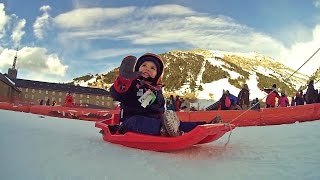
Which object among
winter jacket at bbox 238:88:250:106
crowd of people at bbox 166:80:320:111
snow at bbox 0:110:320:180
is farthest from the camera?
winter jacket at bbox 238:88:250:106

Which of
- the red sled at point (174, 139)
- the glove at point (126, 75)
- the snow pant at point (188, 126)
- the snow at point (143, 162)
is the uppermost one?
the glove at point (126, 75)

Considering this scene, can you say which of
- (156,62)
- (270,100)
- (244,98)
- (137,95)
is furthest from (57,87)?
(137,95)

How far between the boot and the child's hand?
105 cm

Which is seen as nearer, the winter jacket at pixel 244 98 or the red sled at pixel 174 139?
the red sled at pixel 174 139

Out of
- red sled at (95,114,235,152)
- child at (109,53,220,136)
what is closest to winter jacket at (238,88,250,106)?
child at (109,53,220,136)

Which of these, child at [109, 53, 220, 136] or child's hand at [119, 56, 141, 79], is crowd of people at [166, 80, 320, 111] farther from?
child's hand at [119, 56, 141, 79]

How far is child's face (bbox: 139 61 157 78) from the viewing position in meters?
5.63

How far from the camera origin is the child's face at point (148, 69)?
5.63m

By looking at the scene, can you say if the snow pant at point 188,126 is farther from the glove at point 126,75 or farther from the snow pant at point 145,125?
the glove at point 126,75

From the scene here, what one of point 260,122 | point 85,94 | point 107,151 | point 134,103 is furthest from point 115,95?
point 85,94

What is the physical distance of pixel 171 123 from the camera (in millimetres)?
4535

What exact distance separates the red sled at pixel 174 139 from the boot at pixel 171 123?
0.28 ft

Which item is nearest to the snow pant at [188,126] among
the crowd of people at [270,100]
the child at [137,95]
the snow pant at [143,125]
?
the child at [137,95]

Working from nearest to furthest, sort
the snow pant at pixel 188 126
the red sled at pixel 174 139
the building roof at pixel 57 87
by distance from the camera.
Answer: the red sled at pixel 174 139
the snow pant at pixel 188 126
the building roof at pixel 57 87
